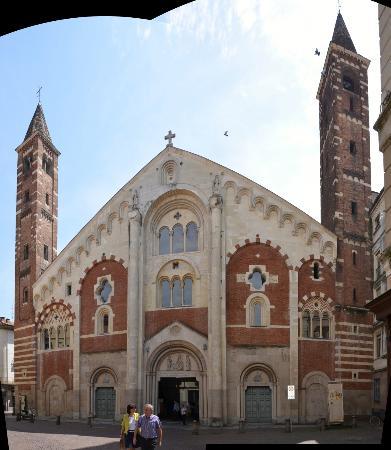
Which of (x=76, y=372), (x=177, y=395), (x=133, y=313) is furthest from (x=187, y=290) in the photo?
(x=76, y=372)

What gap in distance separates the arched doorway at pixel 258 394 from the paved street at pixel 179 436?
5.43 feet

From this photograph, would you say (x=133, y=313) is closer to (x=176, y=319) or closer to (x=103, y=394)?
(x=176, y=319)

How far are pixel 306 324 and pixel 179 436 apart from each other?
31.8 feet

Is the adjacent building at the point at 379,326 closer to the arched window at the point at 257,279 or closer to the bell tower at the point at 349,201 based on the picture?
the bell tower at the point at 349,201

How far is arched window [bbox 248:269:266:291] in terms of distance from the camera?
35.6 m

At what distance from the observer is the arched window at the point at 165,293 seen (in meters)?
37.1

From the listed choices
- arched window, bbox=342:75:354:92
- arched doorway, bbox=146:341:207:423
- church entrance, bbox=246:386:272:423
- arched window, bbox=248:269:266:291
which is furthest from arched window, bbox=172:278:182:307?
arched window, bbox=342:75:354:92

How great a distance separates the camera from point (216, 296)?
3516 cm

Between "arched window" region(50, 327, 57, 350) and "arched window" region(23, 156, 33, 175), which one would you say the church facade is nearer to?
"arched window" region(50, 327, 57, 350)

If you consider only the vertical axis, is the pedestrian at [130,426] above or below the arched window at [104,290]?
below

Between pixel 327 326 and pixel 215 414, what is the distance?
7302 mm

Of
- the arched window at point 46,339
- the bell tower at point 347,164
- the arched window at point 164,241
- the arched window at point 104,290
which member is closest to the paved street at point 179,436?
the arched window at point 46,339

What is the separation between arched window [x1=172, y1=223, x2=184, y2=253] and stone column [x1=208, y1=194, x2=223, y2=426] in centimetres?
230

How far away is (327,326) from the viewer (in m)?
35.2
